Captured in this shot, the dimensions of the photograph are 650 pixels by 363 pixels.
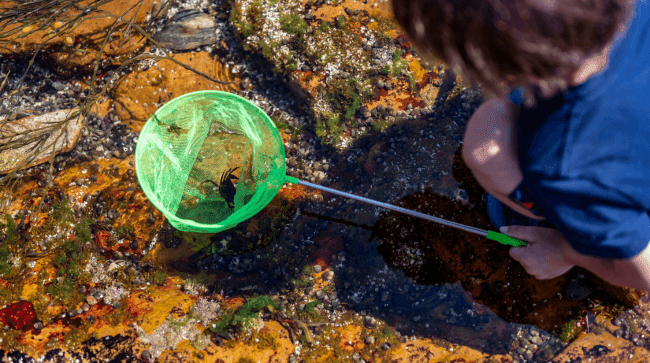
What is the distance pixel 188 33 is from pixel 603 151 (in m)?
2.62

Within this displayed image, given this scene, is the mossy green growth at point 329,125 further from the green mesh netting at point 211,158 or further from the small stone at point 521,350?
the small stone at point 521,350

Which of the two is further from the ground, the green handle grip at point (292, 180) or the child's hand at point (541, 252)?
the green handle grip at point (292, 180)

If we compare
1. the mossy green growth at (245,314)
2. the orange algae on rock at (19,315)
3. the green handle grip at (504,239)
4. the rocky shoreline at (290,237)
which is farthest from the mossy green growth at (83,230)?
the green handle grip at (504,239)

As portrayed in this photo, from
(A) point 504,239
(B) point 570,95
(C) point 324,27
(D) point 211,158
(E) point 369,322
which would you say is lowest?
(E) point 369,322

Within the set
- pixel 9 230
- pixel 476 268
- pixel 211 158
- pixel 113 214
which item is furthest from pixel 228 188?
pixel 476 268

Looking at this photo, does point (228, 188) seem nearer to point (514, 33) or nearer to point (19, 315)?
point (19, 315)

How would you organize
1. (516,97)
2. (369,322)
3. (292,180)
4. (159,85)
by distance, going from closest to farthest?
(516,97) < (369,322) < (292,180) < (159,85)

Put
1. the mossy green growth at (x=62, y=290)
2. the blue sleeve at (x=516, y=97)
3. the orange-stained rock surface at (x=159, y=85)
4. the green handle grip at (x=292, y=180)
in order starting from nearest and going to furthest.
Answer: the blue sleeve at (x=516, y=97) < the mossy green growth at (x=62, y=290) < the green handle grip at (x=292, y=180) < the orange-stained rock surface at (x=159, y=85)

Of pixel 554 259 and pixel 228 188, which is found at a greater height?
pixel 228 188

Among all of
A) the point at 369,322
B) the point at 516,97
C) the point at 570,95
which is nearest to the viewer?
the point at 570,95

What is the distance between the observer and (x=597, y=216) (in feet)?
3.70

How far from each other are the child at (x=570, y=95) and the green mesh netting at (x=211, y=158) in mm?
1369

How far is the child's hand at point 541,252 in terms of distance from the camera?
1838 mm

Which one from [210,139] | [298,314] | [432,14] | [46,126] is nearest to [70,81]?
[46,126]
